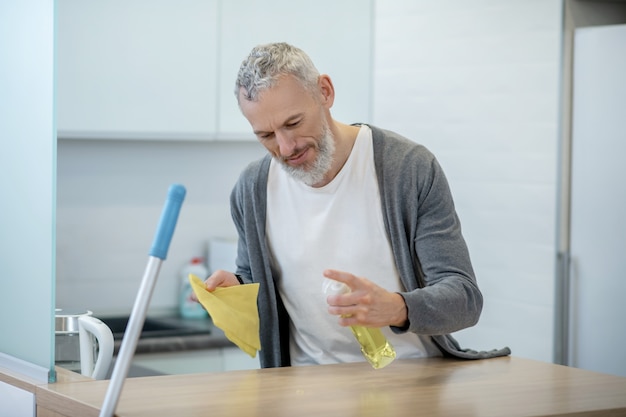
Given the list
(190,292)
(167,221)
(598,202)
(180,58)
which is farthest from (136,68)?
(167,221)

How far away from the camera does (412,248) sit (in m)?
1.99

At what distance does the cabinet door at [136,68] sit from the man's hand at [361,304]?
6.38 ft

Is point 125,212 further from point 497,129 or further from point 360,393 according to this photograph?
point 360,393

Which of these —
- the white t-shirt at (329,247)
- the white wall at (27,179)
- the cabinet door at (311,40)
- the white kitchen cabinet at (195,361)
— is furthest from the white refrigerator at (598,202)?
the white wall at (27,179)

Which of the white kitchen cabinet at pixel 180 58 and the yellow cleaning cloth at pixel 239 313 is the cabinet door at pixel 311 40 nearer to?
the white kitchen cabinet at pixel 180 58

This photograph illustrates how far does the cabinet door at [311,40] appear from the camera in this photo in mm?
3584

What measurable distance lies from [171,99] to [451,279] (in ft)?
6.13

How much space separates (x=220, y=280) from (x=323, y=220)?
0.86ft

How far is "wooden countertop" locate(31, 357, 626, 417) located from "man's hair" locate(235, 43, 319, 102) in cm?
53

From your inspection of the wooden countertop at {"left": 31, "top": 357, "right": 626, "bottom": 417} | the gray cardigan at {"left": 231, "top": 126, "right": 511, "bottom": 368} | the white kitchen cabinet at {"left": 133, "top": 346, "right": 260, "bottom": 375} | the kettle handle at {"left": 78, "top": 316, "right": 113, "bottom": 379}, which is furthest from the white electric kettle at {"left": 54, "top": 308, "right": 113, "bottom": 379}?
the white kitchen cabinet at {"left": 133, "top": 346, "right": 260, "bottom": 375}

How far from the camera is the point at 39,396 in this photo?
167cm

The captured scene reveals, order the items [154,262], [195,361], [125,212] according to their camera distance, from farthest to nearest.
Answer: [125,212] → [195,361] → [154,262]

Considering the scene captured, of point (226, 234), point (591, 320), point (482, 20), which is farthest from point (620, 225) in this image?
point (226, 234)

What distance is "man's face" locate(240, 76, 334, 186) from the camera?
1904mm
